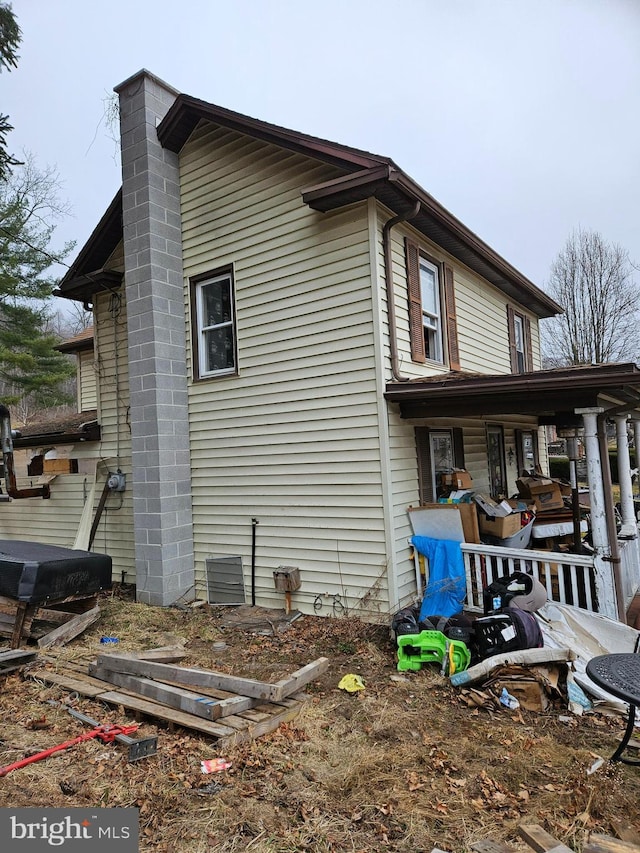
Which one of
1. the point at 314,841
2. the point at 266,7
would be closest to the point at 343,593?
the point at 314,841

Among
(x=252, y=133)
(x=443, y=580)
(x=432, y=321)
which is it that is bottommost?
(x=443, y=580)

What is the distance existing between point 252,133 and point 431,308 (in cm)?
374

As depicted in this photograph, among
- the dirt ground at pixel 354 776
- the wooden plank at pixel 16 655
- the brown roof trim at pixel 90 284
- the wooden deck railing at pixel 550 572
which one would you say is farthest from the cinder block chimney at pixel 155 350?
the wooden deck railing at pixel 550 572

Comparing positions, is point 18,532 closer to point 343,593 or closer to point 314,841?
point 343,593

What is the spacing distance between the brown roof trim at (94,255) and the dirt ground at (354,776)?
24.1ft

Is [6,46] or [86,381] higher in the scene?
[6,46]

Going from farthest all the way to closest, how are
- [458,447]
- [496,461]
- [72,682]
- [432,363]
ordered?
1. [496,461]
2. [458,447]
3. [432,363]
4. [72,682]

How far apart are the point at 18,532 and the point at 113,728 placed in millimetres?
8696

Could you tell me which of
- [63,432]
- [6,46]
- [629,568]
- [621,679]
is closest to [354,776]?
[621,679]

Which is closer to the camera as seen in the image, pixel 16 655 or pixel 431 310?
pixel 16 655

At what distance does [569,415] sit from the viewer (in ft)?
22.5

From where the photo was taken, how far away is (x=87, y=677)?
5238 millimetres

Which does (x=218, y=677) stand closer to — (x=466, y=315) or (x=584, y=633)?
(x=584, y=633)

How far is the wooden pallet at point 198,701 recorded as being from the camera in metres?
4.12
